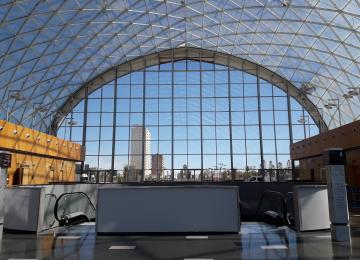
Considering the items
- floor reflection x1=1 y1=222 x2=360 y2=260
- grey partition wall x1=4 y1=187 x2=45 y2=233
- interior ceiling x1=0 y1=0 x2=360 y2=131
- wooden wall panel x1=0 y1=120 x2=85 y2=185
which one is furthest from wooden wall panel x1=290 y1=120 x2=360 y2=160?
wooden wall panel x1=0 y1=120 x2=85 y2=185

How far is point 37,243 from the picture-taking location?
12.5m

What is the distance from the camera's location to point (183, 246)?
11.8 m

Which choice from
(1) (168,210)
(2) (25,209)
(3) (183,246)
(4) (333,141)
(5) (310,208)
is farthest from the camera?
(4) (333,141)

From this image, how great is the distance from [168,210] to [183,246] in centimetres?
271

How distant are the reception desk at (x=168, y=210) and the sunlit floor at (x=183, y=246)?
2.03 feet

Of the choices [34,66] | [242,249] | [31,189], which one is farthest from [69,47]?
[242,249]

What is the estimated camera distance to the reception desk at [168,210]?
14219 millimetres

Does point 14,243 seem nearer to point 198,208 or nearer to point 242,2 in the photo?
point 198,208

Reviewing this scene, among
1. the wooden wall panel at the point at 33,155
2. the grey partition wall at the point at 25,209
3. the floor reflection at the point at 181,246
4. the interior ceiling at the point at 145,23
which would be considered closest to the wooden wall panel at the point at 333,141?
the interior ceiling at the point at 145,23

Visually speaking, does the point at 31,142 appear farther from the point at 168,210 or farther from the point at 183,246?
the point at 183,246

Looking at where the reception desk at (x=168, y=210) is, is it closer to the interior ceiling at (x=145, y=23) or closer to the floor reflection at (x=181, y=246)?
the floor reflection at (x=181, y=246)

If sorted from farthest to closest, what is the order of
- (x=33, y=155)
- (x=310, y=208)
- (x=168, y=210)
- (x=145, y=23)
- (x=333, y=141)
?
(x=145, y=23) < (x=33, y=155) < (x=333, y=141) < (x=310, y=208) < (x=168, y=210)

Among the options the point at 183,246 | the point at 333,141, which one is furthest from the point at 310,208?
the point at 333,141

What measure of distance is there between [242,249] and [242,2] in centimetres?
3924
